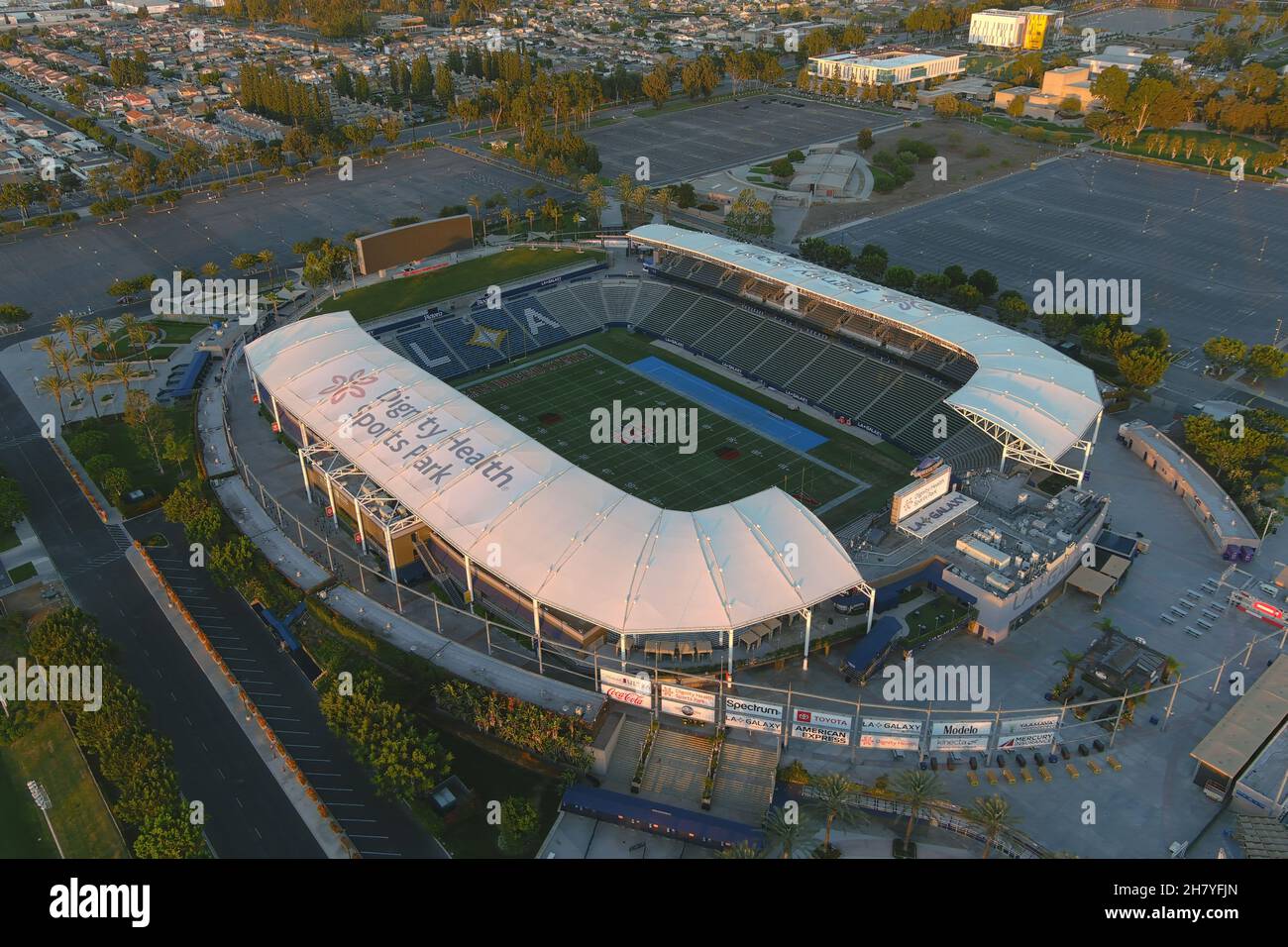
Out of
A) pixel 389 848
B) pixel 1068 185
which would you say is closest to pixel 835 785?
pixel 389 848

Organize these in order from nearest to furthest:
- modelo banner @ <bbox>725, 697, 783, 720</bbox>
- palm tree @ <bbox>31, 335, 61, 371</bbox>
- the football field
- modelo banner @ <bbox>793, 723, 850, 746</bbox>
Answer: modelo banner @ <bbox>793, 723, 850, 746</bbox>, modelo banner @ <bbox>725, 697, 783, 720</bbox>, the football field, palm tree @ <bbox>31, 335, 61, 371</bbox>

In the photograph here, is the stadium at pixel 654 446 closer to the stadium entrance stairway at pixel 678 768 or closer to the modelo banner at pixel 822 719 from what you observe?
the modelo banner at pixel 822 719

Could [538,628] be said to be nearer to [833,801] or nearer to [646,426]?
[833,801]

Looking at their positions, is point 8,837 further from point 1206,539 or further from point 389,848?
point 1206,539

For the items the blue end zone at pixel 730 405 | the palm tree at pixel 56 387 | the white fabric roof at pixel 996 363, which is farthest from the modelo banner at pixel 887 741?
the palm tree at pixel 56 387

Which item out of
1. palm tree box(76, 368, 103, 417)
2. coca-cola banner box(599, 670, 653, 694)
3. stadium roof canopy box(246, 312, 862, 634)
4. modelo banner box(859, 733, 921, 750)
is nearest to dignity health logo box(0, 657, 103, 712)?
stadium roof canopy box(246, 312, 862, 634)

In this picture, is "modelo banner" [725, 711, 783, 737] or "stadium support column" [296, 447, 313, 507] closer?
"modelo banner" [725, 711, 783, 737]

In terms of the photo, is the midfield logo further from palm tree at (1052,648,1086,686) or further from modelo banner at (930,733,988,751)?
modelo banner at (930,733,988,751)
